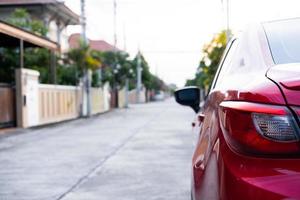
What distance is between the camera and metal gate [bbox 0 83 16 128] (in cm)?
1903

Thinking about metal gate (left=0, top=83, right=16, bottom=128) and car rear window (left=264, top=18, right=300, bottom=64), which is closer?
car rear window (left=264, top=18, right=300, bottom=64)

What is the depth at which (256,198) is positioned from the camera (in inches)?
86.0

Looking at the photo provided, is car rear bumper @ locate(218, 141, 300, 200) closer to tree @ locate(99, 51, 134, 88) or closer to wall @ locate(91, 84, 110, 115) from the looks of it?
wall @ locate(91, 84, 110, 115)

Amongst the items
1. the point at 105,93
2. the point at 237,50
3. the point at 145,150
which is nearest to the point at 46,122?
the point at 145,150

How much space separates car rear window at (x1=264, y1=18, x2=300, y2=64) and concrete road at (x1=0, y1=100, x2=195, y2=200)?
3.45 m

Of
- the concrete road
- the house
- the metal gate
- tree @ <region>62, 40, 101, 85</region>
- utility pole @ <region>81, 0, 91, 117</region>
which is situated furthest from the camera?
the house

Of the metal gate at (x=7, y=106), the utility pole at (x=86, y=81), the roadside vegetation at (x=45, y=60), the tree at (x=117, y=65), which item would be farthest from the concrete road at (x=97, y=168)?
the tree at (x=117, y=65)

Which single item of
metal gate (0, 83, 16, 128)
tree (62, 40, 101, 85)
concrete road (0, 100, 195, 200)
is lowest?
concrete road (0, 100, 195, 200)

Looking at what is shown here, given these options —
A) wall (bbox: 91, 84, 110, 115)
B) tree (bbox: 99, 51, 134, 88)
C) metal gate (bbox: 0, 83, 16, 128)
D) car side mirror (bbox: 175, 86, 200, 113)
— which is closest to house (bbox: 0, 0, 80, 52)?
wall (bbox: 91, 84, 110, 115)

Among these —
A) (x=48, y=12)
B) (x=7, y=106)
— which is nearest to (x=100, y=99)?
(x=48, y=12)

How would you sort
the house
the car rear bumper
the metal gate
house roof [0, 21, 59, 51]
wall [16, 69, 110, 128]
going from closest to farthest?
the car rear bumper → house roof [0, 21, 59, 51] → the metal gate → wall [16, 69, 110, 128] → the house

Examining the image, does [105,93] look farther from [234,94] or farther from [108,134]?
[234,94]

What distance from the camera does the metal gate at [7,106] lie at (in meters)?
19.0

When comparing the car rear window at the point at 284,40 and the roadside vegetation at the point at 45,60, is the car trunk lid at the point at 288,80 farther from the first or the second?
the roadside vegetation at the point at 45,60
